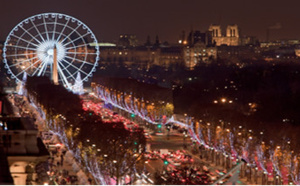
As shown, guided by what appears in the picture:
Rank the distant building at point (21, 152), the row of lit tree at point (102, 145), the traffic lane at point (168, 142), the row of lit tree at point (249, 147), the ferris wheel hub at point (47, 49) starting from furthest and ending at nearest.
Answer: the ferris wheel hub at point (47, 49) → the traffic lane at point (168, 142) → the row of lit tree at point (249, 147) → the row of lit tree at point (102, 145) → the distant building at point (21, 152)

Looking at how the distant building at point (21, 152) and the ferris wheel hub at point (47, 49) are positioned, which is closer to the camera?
the distant building at point (21, 152)

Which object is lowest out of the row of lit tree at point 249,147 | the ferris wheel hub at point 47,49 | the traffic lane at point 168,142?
the traffic lane at point 168,142

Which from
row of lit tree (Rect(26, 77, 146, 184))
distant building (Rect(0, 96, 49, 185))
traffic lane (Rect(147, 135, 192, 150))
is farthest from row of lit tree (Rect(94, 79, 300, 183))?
distant building (Rect(0, 96, 49, 185))

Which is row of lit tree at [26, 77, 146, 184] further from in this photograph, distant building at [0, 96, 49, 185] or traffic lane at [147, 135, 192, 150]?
distant building at [0, 96, 49, 185]

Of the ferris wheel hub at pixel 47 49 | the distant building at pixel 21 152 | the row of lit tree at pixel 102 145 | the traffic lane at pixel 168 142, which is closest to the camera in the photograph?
the distant building at pixel 21 152

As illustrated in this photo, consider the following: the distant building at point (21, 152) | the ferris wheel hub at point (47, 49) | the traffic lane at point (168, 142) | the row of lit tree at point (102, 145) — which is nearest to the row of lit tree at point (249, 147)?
the traffic lane at point (168, 142)

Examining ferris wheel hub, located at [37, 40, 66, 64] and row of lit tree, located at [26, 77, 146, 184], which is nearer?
row of lit tree, located at [26, 77, 146, 184]

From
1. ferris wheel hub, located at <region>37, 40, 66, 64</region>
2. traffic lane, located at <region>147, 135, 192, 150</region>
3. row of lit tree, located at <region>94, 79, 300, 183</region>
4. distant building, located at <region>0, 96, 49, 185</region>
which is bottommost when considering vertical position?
traffic lane, located at <region>147, 135, 192, 150</region>

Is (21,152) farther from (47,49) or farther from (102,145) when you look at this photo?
(47,49)

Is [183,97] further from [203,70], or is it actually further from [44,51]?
[203,70]

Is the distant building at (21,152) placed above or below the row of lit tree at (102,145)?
above

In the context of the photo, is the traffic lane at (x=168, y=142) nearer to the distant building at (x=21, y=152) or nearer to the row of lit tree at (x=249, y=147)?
the row of lit tree at (x=249, y=147)
